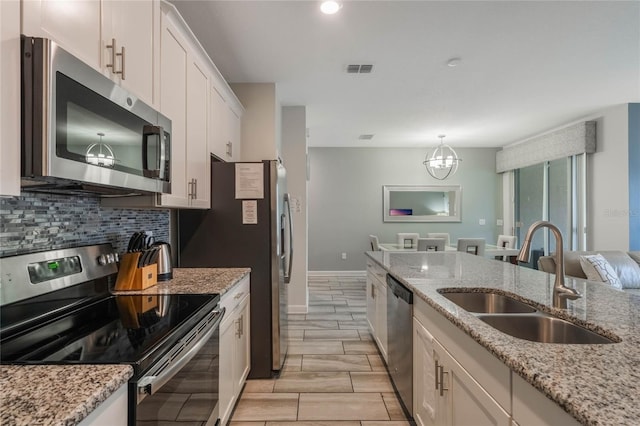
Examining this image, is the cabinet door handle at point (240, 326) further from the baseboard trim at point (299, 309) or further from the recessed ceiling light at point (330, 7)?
the recessed ceiling light at point (330, 7)

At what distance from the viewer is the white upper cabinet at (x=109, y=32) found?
97 cm

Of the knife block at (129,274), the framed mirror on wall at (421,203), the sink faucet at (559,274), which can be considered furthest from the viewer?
the framed mirror on wall at (421,203)

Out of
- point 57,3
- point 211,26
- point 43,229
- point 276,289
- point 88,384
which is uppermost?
point 211,26

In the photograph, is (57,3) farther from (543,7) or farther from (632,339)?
(543,7)

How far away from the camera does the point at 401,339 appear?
204 cm

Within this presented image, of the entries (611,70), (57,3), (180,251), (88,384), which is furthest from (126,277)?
(611,70)

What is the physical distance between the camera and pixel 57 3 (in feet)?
3.30

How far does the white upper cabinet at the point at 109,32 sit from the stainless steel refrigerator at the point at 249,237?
951mm

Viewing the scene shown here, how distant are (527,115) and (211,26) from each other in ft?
14.8

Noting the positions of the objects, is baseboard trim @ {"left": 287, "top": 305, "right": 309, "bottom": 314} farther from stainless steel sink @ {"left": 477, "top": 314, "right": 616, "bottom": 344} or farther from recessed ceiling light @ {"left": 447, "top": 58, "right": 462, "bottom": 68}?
recessed ceiling light @ {"left": 447, "top": 58, "right": 462, "bottom": 68}

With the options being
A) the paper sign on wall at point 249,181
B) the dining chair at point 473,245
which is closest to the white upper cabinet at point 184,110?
the paper sign on wall at point 249,181

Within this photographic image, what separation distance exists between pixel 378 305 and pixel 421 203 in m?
4.56

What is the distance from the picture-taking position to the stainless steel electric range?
3.17 feet

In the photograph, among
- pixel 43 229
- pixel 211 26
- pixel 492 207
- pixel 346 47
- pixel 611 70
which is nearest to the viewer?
pixel 43 229
